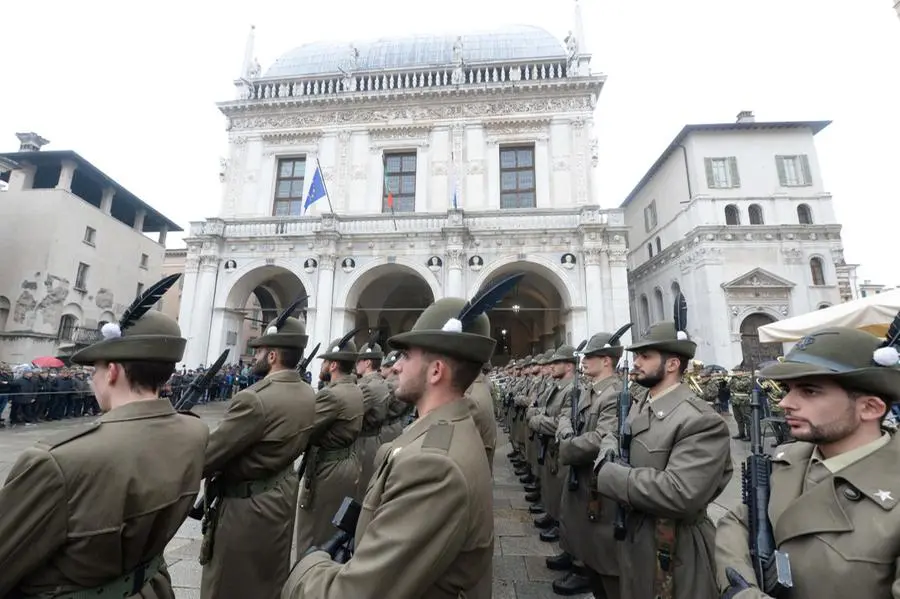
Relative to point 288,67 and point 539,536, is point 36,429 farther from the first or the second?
point 288,67

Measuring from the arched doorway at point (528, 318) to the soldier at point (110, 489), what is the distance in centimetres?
1548

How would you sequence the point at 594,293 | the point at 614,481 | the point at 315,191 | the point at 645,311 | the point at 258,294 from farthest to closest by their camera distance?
the point at 645,311, the point at 258,294, the point at 315,191, the point at 594,293, the point at 614,481

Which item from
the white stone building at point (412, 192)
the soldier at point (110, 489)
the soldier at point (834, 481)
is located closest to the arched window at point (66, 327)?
the white stone building at point (412, 192)

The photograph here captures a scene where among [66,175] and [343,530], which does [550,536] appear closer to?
[343,530]

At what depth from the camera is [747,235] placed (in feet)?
66.0

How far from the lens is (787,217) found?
20.4m

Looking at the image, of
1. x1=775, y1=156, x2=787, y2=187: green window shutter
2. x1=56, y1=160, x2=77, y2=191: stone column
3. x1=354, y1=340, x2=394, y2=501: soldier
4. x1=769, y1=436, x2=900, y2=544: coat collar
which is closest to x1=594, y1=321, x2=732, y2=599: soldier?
x1=769, y1=436, x2=900, y2=544: coat collar

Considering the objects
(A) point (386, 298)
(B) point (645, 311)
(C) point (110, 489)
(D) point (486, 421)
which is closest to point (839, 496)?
(D) point (486, 421)

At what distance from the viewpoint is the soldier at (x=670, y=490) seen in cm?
226

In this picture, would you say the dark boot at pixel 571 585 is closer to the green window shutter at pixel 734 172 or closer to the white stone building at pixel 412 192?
the white stone building at pixel 412 192

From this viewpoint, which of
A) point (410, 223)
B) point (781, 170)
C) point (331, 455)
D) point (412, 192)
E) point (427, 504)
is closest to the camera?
point (427, 504)

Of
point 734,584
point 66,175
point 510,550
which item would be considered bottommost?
point 510,550

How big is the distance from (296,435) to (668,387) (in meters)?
2.55

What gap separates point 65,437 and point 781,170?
27164mm
